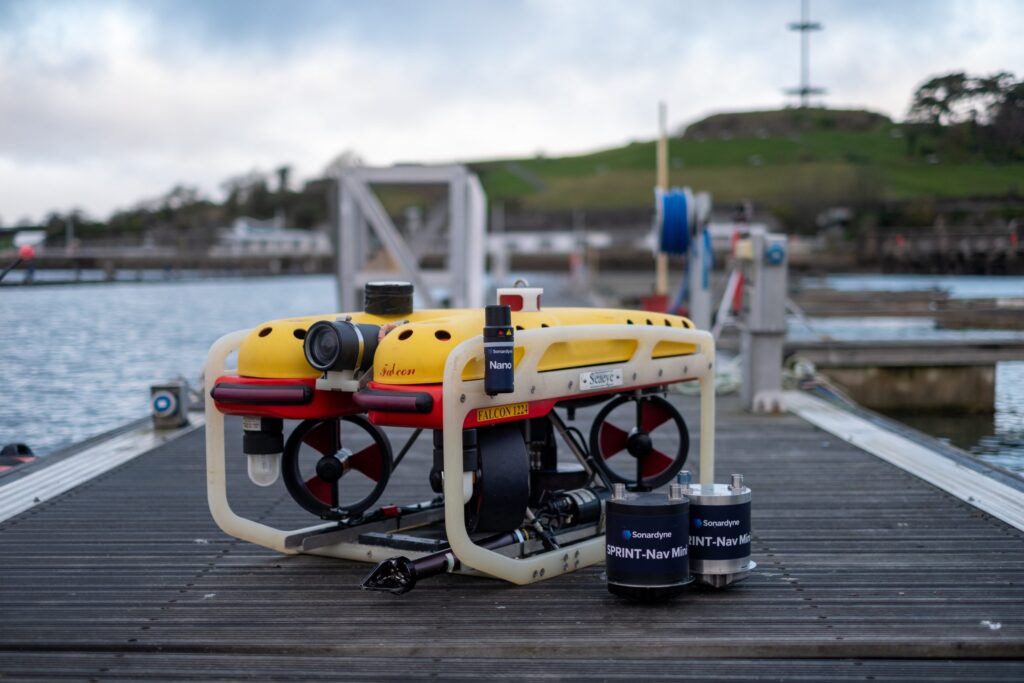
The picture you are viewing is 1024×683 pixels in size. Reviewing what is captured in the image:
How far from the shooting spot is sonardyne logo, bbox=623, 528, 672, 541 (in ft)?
16.9

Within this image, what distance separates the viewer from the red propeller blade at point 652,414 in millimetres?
6930

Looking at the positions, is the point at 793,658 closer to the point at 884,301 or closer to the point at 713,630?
the point at 713,630

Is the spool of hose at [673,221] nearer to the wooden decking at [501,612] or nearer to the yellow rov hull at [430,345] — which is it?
the wooden decking at [501,612]

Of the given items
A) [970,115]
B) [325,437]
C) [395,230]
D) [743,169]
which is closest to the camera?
[325,437]

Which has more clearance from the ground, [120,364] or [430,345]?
[430,345]

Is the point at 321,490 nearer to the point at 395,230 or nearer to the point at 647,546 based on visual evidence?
the point at 647,546

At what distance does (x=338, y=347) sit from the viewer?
5414 millimetres

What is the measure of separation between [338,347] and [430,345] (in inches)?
17.9

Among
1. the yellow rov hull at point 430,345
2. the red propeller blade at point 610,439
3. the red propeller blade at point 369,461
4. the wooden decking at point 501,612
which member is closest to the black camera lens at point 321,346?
the yellow rov hull at point 430,345

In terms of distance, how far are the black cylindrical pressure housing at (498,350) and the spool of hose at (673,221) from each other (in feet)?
31.3

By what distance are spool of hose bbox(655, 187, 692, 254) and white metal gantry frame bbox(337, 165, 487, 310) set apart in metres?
3.95

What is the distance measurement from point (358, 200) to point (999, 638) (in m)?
13.8

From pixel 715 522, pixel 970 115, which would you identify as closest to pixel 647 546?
pixel 715 522

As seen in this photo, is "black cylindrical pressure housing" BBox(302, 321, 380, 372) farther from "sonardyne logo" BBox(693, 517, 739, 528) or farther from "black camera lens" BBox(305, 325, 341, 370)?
"sonardyne logo" BBox(693, 517, 739, 528)
